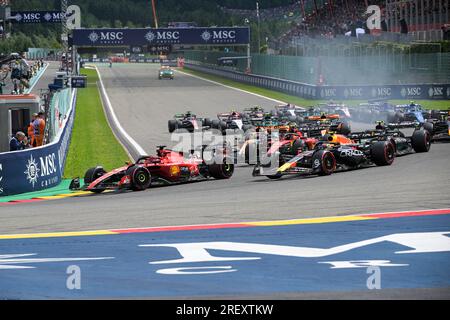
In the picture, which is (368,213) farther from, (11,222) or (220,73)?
(220,73)

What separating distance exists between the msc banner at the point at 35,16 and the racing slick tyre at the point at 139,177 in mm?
102168

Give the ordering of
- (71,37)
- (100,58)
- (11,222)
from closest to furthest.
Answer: (11,222) → (71,37) → (100,58)

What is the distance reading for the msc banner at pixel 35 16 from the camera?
11975 cm

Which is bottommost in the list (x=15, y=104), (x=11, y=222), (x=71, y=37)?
(x=11, y=222)

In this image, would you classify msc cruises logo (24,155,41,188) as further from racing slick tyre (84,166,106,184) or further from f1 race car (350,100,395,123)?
f1 race car (350,100,395,123)

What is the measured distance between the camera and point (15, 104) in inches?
1275

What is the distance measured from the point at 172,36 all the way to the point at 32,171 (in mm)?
71583

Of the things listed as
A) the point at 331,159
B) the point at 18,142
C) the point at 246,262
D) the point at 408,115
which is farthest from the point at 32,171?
the point at 408,115

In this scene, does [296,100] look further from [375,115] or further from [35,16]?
[35,16]

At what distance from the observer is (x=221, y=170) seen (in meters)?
22.2

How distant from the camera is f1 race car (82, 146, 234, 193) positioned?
2070 centimetres

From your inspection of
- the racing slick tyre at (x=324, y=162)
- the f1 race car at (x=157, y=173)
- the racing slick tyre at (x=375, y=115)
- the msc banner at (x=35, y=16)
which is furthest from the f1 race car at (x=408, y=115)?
the msc banner at (x=35, y=16)
